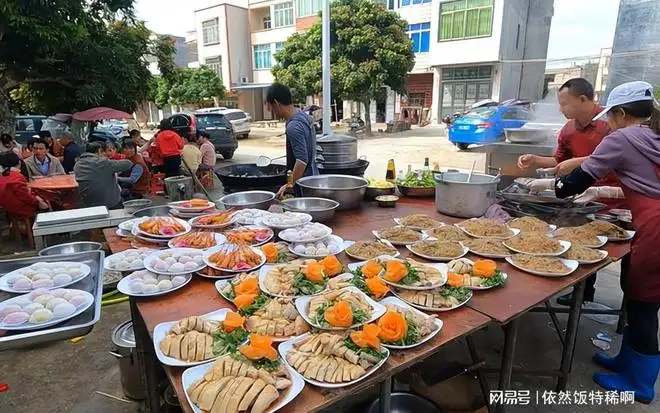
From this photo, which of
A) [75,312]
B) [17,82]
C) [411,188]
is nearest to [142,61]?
[17,82]

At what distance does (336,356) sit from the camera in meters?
1.41

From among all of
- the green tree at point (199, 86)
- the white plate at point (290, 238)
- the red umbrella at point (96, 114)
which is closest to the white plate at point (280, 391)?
the white plate at point (290, 238)

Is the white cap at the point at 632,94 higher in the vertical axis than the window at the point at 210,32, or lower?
lower

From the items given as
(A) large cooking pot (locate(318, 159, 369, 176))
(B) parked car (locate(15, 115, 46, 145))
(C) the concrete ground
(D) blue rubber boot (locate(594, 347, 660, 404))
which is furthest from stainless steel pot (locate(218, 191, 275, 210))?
(B) parked car (locate(15, 115, 46, 145))

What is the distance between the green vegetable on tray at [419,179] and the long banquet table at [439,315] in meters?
1.23

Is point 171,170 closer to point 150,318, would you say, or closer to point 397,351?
point 150,318

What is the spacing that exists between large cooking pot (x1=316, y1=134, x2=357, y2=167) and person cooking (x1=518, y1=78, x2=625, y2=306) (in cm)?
152

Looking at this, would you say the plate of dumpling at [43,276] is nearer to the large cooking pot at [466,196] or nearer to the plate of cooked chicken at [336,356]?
the plate of cooked chicken at [336,356]

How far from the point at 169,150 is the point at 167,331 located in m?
6.99

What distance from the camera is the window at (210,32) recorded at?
1149 inches

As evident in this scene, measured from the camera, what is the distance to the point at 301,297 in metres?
1.78

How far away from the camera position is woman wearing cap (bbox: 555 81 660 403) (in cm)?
232

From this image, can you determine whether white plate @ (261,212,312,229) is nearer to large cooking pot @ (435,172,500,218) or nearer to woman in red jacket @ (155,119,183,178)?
large cooking pot @ (435,172,500,218)

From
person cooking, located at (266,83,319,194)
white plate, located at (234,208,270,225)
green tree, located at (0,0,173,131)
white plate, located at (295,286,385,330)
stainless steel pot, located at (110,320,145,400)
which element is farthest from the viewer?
green tree, located at (0,0,173,131)
